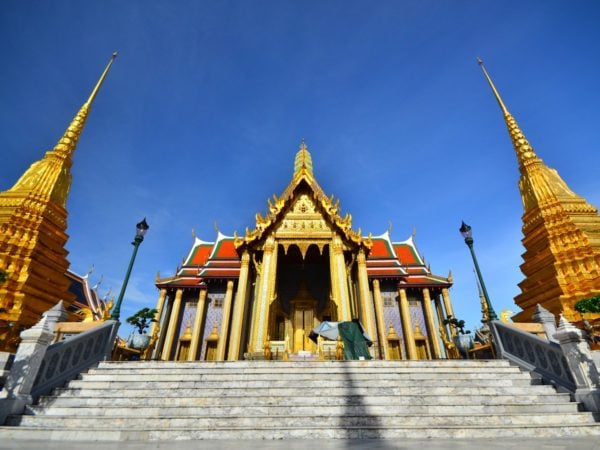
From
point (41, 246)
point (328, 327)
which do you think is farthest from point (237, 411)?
point (41, 246)

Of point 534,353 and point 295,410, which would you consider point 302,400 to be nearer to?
point 295,410

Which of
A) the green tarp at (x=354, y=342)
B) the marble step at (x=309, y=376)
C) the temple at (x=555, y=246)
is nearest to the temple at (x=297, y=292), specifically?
the green tarp at (x=354, y=342)

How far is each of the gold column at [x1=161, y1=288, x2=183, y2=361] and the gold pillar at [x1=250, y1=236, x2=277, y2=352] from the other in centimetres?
838

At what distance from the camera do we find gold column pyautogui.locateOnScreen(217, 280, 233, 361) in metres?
16.0

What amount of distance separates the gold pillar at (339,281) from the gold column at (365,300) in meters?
0.85

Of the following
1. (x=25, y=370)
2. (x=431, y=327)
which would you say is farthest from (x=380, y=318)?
(x=25, y=370)

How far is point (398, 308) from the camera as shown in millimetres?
19219

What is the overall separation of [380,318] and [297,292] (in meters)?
5.19

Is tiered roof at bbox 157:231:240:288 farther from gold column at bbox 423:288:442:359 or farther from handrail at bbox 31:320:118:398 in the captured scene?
gold column at bbox 423:288:442:359

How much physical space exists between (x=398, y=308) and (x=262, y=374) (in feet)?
48.3

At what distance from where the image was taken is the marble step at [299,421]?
4.63 metres

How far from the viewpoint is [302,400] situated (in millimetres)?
5414

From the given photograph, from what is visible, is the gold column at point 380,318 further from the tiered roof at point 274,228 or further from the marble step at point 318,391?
the marble step at point 318,391

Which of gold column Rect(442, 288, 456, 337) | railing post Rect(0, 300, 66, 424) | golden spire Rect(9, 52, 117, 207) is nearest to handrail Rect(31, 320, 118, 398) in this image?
railing post Rect(0, 300, 66, 424)
